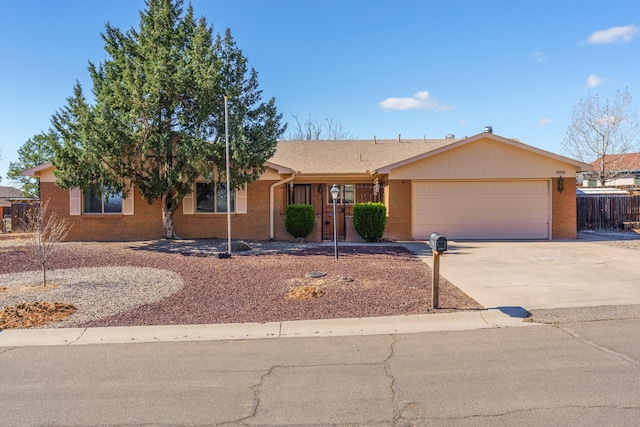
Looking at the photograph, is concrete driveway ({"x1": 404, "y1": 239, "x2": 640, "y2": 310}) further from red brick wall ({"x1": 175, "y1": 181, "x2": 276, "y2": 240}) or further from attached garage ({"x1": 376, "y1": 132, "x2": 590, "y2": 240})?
red brick wall ({"x1": 175, "y1": 181, "x2": 276, "y2": 240})

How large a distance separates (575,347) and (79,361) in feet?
19.4

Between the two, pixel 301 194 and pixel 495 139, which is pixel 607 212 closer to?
pixel 495 139

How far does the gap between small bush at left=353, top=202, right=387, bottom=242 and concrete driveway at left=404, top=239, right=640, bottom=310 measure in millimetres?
1392

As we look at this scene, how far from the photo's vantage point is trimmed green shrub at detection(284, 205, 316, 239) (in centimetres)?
1666

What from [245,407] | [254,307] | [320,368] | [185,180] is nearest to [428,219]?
[185,180]

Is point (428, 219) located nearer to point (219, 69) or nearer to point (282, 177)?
point (282, 177)

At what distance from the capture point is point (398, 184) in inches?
658

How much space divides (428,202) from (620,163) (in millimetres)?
25991

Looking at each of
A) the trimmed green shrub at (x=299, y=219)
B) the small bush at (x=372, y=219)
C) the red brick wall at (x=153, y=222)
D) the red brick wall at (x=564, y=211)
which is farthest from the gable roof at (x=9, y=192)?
the red brick wall at (x=564, y=211)

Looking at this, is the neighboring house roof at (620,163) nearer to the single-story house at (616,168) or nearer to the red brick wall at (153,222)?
the single-story house at (616,168)

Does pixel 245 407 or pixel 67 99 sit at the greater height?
pixel 67 99

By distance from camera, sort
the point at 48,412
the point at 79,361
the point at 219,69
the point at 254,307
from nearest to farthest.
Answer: the point at 48,412 < the point at 79,361 < the point at 254,307 < the point at 219,69

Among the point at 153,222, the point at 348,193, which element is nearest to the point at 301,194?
the point at 348,193

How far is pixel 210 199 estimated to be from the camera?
17.1 metres
